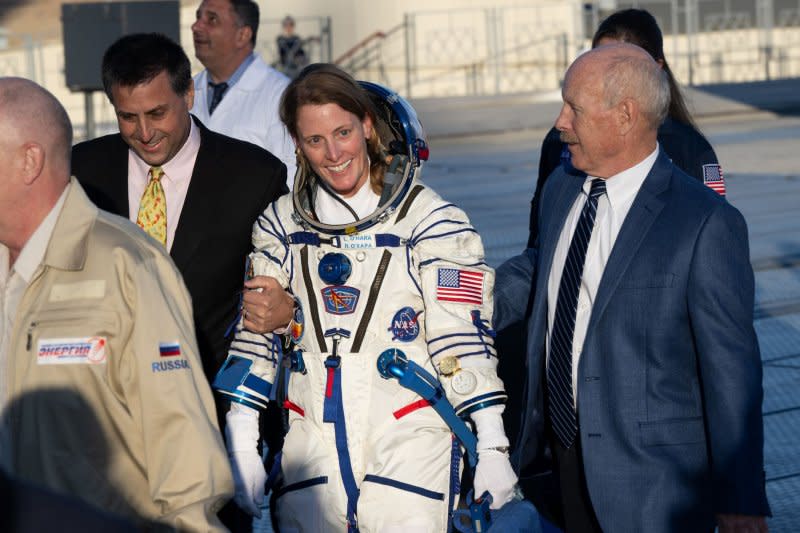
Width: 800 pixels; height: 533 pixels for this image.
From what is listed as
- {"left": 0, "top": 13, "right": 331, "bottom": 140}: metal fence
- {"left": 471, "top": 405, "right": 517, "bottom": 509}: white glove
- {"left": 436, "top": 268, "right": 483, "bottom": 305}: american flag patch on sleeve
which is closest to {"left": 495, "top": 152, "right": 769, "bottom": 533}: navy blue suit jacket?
{"left": 471, "top": 405, "right": 517, "bottom": 509}: white glove

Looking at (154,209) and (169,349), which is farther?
(154,209)

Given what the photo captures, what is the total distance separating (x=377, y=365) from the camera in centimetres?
357

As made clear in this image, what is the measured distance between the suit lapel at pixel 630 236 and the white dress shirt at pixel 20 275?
1.53 m

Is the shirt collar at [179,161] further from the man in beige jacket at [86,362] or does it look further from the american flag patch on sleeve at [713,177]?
the american flag patch on sleeve at [713,177]

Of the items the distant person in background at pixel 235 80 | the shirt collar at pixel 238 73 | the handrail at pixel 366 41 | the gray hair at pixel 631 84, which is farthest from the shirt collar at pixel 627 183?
the handrail at pixel 366 41

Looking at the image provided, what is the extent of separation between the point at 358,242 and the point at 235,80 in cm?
296

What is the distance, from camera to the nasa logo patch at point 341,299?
11.9 ft

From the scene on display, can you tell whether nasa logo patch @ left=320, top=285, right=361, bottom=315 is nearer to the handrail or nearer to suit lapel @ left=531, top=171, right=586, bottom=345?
suit lapel @ left=531, top=171, right=586, bottom=345

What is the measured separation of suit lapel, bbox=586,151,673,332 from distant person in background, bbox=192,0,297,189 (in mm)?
2690

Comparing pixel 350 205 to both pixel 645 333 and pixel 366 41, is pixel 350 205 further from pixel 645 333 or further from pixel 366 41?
pixel 366 41

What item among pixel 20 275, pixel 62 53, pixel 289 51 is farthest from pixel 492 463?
pixel 62 53

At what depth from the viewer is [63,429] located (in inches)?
107

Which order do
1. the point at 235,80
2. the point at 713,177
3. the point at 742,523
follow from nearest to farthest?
the point at 742,523 < the point at 713,177 < the point at 235,80

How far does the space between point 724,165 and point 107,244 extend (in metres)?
15.9
